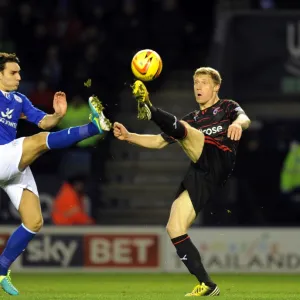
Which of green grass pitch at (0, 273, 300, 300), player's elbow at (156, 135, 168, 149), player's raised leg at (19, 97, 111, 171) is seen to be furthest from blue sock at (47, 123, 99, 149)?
green grass pitch at (0, 273, 300, 300)

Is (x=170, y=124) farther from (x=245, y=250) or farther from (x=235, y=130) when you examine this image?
(x=245, y=250)

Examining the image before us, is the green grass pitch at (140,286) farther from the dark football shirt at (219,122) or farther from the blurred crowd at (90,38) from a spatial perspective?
the blurred crowd at (90,38)

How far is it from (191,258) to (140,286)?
2.53 metres

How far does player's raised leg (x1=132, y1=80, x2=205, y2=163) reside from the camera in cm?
986

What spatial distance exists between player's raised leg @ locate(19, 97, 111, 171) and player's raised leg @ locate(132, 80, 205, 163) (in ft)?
1.40

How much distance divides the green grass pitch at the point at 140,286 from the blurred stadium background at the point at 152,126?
0.72 meters

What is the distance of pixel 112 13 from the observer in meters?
19.5

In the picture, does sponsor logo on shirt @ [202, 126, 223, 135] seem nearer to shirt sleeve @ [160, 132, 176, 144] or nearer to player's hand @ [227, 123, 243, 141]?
shirt sleeve @ [160, 132, 176, 144]

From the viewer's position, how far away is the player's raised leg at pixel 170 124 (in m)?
9.86

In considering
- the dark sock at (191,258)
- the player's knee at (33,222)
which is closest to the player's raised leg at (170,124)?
the dark sock at (191,258)

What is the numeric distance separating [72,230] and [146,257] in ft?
3.54

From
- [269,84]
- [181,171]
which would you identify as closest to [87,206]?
[181,171]

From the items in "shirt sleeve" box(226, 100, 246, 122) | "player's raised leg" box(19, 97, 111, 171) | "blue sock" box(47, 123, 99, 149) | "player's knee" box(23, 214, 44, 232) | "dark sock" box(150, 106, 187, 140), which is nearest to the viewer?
"dark sock" box(150, 106, 187, 140)

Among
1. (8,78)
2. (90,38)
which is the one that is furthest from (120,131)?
(90,38)
